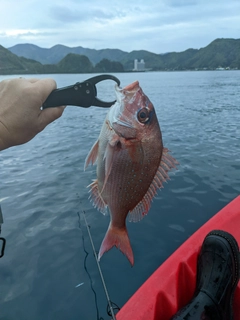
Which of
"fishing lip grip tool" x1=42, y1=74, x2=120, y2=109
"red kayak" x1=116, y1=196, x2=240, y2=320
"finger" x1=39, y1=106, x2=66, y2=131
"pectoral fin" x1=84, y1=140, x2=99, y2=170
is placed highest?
"fishing lip grip tool" x1=42, y1=74, x2=120, y2=109

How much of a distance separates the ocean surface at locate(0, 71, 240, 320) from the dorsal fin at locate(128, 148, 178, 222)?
105 inches

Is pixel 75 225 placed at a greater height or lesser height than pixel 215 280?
lesser

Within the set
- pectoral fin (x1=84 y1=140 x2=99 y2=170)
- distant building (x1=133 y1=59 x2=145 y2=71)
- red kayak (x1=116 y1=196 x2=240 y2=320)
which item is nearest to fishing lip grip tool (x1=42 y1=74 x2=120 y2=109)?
pectoral fin (x1=84 y1=140 x2=99 y2=170)

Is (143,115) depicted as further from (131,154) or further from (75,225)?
(75,225)

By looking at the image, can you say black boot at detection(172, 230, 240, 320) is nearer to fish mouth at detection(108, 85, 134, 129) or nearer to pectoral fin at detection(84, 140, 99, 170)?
pectoral fin at detection(84, 140, 99, 170)

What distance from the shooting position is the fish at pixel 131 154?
6.51ft

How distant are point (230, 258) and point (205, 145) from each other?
29.8ft

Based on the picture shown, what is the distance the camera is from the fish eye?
201 cm

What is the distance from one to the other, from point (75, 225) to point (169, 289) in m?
Result: 3.64

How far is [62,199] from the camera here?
731 cm

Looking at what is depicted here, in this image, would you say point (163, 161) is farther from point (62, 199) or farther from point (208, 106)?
point (208, 106)

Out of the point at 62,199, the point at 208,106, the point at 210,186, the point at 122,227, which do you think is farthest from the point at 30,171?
the point at 208,106

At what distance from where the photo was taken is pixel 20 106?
1.81m

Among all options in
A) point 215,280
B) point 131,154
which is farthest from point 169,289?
point 131,154
